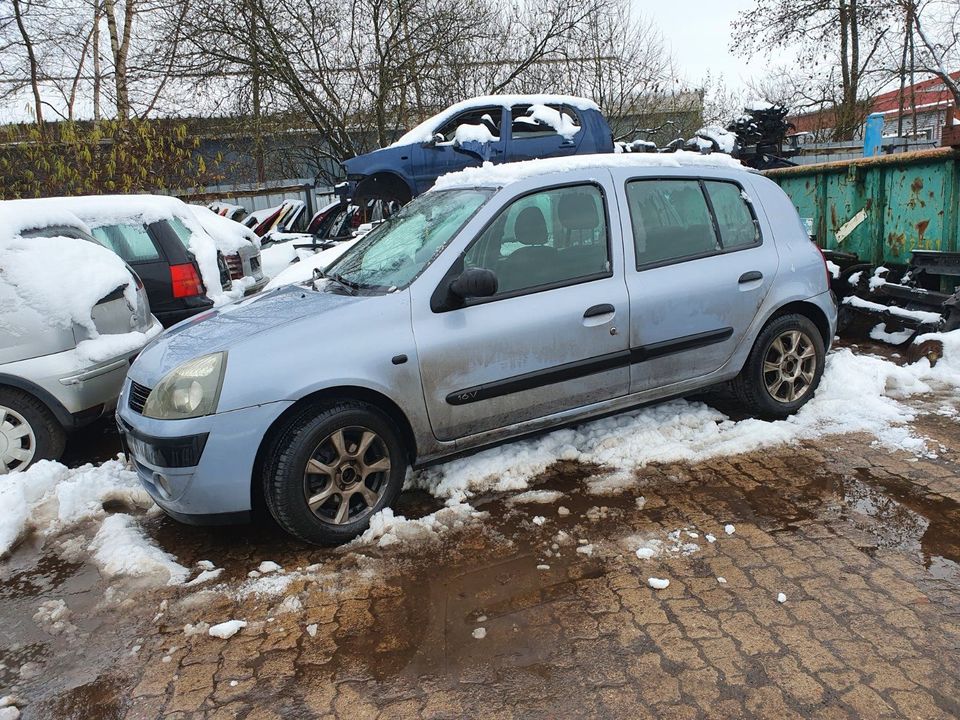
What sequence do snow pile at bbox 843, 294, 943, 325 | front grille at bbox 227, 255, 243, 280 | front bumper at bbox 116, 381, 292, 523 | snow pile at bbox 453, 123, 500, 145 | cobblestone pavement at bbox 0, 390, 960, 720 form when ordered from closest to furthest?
1. cobblestone pavement at bbox 0, 390, 960, 720
2. front bumper at bbox 116, 381, 292, 523
3. snow pile at bbox 843, 294, 943, 325
4. front grille at bbox 227, 255, 243, 280
5. snow pile at bbox 453, 123, 500, 145

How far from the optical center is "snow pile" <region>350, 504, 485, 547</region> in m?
3.41

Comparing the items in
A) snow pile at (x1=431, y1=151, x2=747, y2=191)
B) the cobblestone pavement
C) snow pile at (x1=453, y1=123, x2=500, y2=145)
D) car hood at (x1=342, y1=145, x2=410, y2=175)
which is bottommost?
the cobblestone pavement

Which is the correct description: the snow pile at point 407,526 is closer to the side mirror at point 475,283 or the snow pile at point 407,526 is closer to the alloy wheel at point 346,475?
the alloy wheel at point 346,475

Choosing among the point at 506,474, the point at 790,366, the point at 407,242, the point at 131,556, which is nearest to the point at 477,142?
the point at 407,242

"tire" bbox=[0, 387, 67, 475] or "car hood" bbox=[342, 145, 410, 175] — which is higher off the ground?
"car hood" bbox=[342, 145, 410, 175]

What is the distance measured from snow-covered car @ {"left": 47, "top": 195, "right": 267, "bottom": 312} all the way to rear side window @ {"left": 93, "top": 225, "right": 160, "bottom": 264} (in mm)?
40

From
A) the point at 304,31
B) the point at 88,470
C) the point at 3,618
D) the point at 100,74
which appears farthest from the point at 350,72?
the point at 3,618

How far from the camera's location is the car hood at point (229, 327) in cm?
337

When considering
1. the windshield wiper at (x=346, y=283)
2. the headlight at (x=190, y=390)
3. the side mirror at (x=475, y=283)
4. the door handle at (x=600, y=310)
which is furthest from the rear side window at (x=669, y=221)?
the headlight at (x=190, y=390)

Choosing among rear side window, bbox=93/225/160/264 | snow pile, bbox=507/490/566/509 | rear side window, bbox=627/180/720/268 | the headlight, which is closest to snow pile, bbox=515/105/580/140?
rear side window, bbox=93/225/160/264

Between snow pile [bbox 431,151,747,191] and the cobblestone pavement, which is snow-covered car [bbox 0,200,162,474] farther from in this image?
snow pile [bbox 431,151,747,191]

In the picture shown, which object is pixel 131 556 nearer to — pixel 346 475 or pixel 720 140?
pixel 346 475

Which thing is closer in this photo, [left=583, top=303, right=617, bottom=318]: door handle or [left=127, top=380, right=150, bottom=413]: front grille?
[left=127, top=380, right=150, bottom=413]: front grille

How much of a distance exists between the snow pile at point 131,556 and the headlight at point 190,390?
2.31 ft
